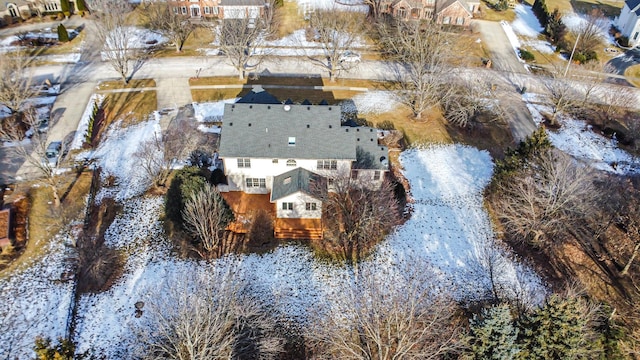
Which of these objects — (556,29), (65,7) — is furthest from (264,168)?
(556,29)

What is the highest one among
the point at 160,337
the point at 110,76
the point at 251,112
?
the point at 251,112

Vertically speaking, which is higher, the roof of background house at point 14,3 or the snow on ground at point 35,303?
the roof of background house at point 14,3

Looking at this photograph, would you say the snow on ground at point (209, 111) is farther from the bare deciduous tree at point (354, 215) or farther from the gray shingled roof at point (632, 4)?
the gray shingled roof at point (632, 4)

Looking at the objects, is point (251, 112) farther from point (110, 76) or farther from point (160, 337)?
point (110, 76)

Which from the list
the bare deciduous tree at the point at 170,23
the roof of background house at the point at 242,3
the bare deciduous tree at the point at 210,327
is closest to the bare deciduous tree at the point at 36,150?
the bare deciduous tree at the point at 210,327

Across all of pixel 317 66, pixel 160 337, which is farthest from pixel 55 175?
pixel 317 66
